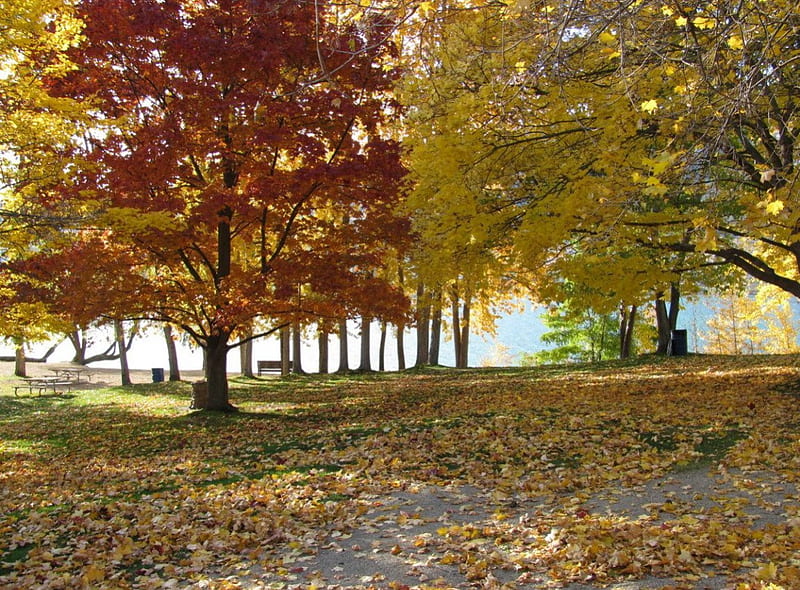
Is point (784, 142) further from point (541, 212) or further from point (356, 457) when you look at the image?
point (356, 457)

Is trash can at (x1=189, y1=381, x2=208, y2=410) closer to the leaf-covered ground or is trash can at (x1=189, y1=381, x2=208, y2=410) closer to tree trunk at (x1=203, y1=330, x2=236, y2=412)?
tree trunk at (x1=203, y1=330, x2=236, y2=412)

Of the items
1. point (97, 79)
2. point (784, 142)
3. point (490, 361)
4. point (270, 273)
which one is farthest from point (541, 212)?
point (490, 361)

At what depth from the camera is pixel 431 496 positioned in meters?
6.23

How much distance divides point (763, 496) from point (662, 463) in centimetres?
141

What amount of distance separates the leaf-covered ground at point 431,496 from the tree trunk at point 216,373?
70cm

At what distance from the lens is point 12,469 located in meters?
9.10

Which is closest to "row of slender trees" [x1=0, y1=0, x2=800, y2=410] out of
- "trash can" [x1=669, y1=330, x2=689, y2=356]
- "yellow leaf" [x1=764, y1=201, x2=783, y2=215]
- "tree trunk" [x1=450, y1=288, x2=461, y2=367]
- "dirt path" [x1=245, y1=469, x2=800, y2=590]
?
"dirt path" [x1=245, y1=469, x2=800, y2=590]

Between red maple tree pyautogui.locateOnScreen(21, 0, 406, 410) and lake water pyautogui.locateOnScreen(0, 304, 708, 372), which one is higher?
red maple tree pyautogui.locateOnScreen(21, 0, 406, 410)

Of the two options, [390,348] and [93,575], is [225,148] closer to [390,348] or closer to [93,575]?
[93,575]

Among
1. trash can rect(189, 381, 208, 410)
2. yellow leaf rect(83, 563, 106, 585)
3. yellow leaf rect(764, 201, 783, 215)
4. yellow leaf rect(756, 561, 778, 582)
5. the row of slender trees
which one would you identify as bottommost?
yellow leaf rect(83, 563, 106, 585)

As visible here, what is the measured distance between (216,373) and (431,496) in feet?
26.2

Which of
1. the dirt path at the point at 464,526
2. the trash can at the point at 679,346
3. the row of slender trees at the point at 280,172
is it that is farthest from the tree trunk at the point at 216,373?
the trash can at the point at 679,346

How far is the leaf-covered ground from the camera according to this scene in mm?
4301

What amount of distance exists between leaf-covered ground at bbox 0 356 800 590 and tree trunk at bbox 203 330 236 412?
702mm
